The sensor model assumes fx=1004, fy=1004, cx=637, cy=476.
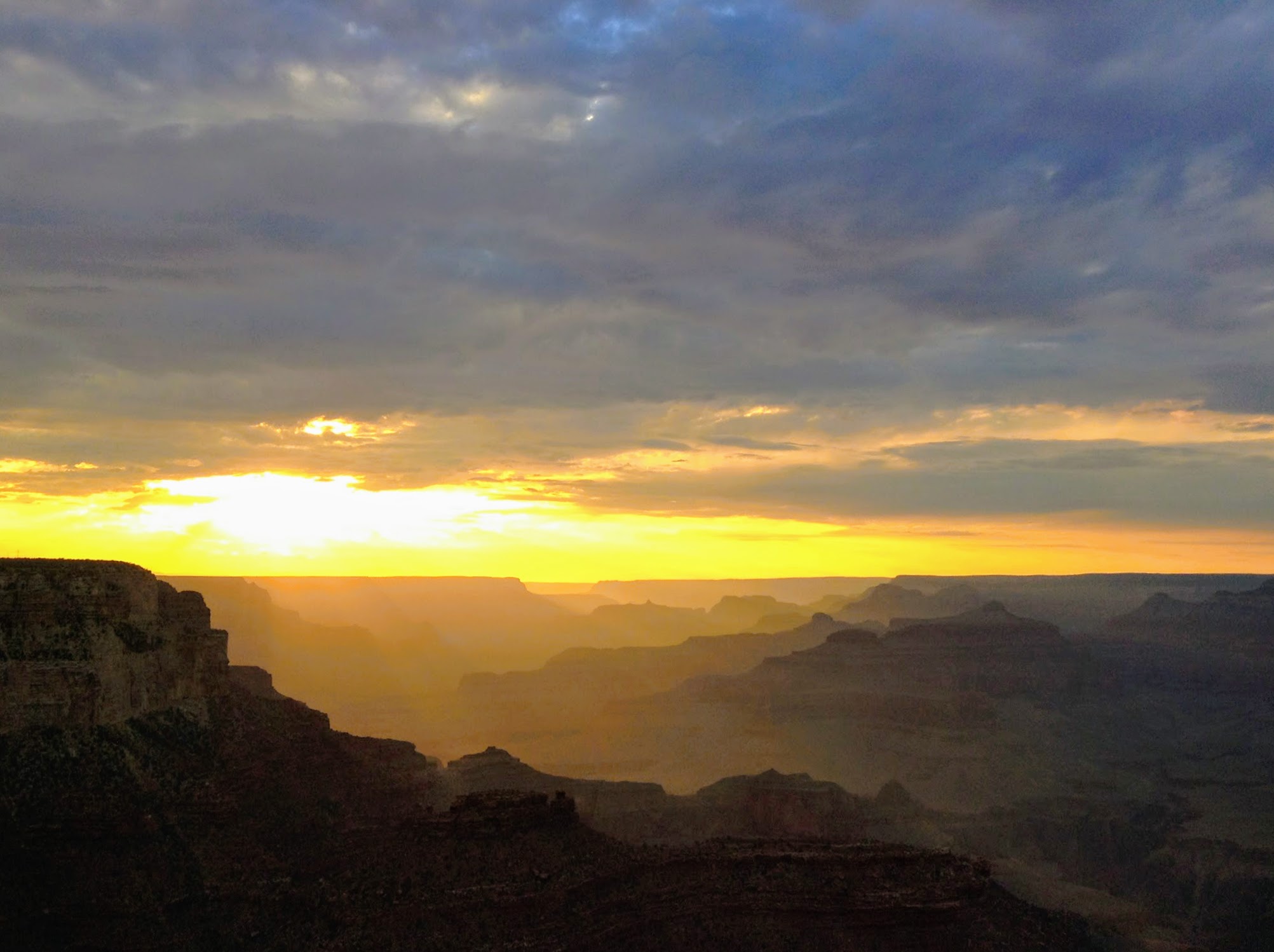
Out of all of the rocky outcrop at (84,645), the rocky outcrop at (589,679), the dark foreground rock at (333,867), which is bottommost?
the rocky outcrop at (589,679)

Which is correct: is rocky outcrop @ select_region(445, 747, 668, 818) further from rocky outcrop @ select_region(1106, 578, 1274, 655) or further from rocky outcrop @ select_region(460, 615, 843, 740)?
rocky outcrop @ select_region(1106, 578, 1274, 655)

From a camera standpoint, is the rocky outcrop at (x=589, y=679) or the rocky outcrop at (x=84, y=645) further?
the rocky outcrop at (x=589, y=679)

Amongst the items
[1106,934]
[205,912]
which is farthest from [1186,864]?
[205,912]

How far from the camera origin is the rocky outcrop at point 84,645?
38.6 metres

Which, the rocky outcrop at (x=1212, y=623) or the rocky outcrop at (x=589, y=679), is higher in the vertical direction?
the rocky outcrop at (x=1212, y=623)

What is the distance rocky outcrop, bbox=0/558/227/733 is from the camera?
38.6 meters

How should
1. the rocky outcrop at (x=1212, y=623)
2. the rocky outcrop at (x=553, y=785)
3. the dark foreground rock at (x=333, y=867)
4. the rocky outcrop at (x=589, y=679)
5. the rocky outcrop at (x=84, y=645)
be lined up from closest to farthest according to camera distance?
1. the dark foreground rock at (x=333, y=867)
2. the rocky outcrop at (x=84, y=645)
3. the rocky outcrop at (x=553, y=785)
4. the rocky outcrop at (x=589, y=679)
5. the rocky outcrop at (x=1212, y=623)

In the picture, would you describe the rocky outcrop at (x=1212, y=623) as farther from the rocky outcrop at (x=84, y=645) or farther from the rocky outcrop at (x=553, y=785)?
the rocky outcrop at (x=84, y=645)

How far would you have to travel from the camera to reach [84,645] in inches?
1567

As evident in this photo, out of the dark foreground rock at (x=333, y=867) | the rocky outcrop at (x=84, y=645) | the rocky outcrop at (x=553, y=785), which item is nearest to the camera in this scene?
the dark foreground rock at (x=333, y=867)

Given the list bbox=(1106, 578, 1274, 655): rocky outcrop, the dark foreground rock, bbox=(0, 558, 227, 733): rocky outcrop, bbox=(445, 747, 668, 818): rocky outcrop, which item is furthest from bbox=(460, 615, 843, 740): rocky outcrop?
bbox=(0, 558, 227, 733): rocky outcrop

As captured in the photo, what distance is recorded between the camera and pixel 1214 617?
17525 cm

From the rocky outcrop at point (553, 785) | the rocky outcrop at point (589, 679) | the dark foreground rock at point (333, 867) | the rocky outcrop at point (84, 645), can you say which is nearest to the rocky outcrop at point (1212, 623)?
the rocky outcrop at point (589, 679)

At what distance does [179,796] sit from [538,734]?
109 m
